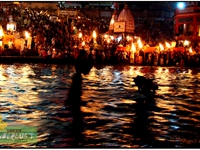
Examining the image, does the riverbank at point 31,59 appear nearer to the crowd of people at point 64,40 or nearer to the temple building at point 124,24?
the crowd of people at point 64,40

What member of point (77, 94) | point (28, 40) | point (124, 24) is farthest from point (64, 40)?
point (77, 94)

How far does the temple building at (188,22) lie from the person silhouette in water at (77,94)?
90.8ft

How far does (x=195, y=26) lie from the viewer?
36844 mm

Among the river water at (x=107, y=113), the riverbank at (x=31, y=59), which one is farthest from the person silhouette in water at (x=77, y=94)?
the riverbank at (x=31, y=59)

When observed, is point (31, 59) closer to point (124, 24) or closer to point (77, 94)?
point (124, 24)

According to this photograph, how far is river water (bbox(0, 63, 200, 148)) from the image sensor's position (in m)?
7.54

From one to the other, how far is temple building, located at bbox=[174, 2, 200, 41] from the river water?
22.0 metres

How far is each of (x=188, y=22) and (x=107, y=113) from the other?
30.7 meters

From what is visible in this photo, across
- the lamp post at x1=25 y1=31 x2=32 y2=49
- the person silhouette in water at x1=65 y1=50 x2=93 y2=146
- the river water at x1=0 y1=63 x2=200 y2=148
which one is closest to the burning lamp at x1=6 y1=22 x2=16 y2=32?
the lamp post at x1=25 y1=31 x2=32 y2=49

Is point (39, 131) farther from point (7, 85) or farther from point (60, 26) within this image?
point (60, 26)

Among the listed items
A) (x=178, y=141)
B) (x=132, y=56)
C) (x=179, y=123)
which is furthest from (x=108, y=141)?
(x=132, y=56)

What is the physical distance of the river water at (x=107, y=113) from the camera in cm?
754

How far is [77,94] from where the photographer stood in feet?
38.2

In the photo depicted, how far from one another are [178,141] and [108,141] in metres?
1.58
